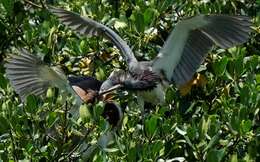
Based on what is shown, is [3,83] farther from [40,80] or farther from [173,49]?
[173,49]

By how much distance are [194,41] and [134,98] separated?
405 mm

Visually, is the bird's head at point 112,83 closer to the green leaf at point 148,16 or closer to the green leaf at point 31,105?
the green leaf at point 148,16

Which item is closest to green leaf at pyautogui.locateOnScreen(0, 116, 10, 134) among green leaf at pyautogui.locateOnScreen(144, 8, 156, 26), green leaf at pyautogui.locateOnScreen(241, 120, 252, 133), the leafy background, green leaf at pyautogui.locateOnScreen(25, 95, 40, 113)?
the leafy background

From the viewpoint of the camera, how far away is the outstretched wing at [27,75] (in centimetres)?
347

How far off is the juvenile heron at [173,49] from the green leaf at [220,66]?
10.1 inches

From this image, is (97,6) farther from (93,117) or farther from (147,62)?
(93,117)

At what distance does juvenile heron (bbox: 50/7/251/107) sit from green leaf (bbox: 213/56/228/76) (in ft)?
0.84

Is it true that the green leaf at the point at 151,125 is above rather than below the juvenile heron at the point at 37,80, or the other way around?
below

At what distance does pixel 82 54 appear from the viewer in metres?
3.67

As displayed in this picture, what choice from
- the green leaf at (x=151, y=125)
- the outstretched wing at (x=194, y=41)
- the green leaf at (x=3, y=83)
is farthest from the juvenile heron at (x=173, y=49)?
the green leaf at (x=151, y=125)

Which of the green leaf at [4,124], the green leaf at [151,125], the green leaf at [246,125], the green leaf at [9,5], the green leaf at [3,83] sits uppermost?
the green leaf at [9,5]

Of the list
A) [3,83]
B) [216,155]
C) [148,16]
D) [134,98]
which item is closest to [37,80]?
[3,83]

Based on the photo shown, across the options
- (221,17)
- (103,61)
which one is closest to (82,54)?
(103,61)

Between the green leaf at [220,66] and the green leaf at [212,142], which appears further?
the green leaf at [220,66]
